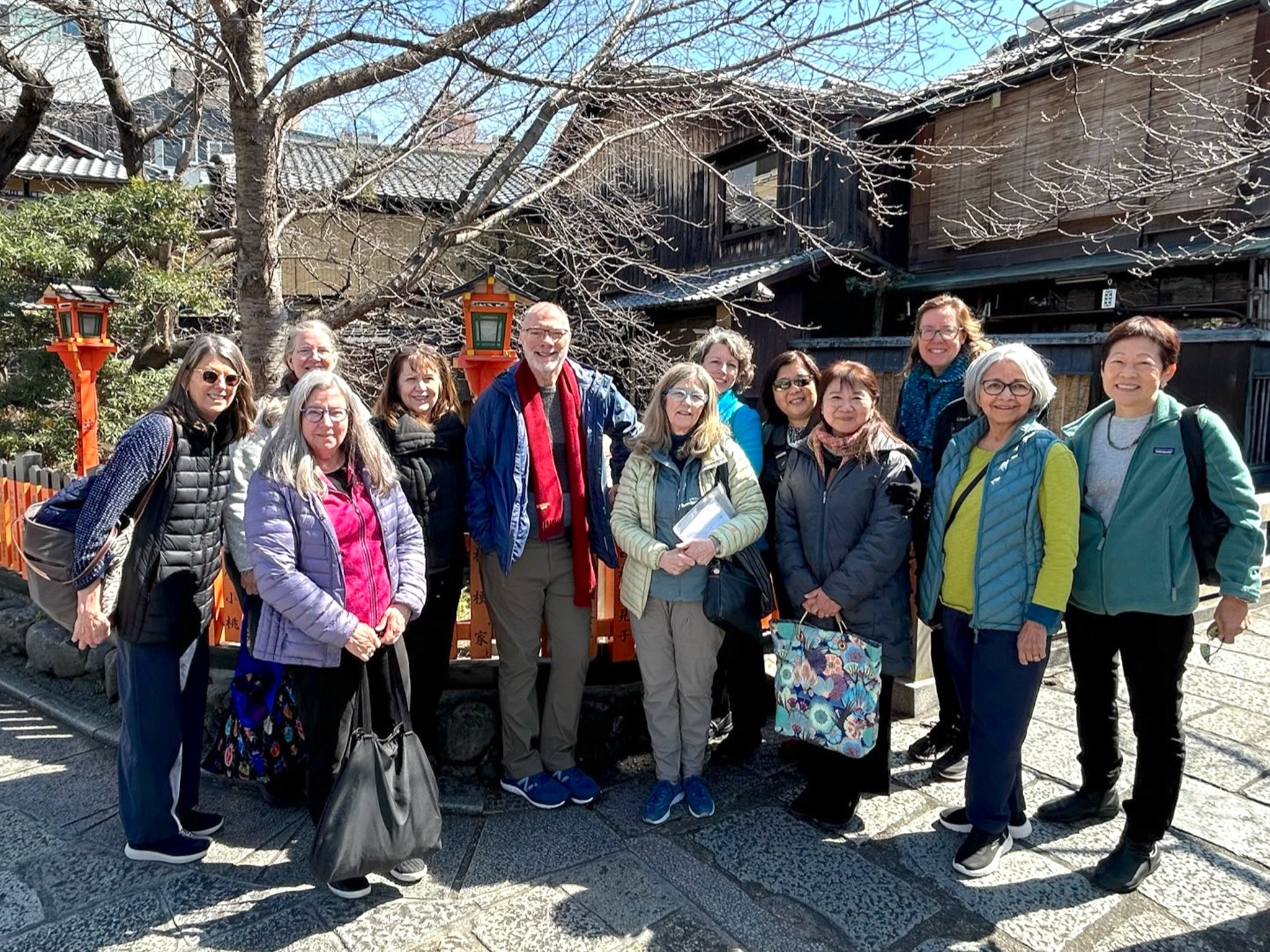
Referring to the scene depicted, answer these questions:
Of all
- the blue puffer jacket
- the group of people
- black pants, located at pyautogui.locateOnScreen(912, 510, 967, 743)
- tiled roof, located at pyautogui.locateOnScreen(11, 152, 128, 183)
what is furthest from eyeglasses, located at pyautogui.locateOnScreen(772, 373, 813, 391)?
tiled roof, located at pyautogui.locateOnScreen(11, 152, 128, 183)

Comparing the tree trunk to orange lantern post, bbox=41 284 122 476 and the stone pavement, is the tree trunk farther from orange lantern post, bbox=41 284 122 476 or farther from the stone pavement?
the stone pavement

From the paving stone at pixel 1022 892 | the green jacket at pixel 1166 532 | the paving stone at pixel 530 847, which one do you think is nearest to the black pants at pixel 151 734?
the paving stone at pixel 530 847

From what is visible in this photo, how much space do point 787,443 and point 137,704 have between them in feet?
9.00

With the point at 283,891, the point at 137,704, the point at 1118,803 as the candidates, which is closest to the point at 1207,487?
the point at 1118,803

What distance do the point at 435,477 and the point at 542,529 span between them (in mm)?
484

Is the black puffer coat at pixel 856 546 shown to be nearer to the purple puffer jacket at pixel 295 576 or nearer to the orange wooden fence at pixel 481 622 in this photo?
the orange wooden fence at pixel 481 622

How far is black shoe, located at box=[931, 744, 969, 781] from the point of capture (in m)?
3.41

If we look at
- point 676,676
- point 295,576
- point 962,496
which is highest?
point 962,496

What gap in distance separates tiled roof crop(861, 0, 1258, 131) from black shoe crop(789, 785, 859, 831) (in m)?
4.27

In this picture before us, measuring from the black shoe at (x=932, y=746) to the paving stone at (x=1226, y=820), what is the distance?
873 mm

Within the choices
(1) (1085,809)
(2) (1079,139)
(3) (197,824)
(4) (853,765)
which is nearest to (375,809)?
(3) (197,824)

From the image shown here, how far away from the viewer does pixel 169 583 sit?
A: 275 centimetres

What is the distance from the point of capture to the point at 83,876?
279 cm

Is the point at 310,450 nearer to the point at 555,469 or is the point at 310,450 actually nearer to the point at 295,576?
the point at 295,576
